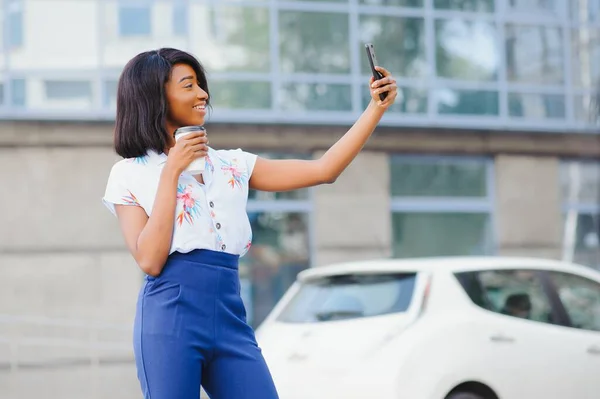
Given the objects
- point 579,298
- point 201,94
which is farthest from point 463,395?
point 201,94

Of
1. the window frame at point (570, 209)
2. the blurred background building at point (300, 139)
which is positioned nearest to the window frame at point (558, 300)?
the blurred background building at point (300, 139)

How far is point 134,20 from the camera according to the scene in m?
13.7

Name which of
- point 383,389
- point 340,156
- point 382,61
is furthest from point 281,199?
point 340,156

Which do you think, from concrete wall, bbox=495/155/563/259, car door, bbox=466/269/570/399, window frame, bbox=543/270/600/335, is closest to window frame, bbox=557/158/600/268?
concrete wall, bbox=495/155/563/259

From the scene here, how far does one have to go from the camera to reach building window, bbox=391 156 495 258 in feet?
47.7

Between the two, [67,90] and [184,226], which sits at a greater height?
[67,90]

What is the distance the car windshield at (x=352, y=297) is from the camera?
6.62 m

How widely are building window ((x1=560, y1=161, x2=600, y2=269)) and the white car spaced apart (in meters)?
7.96

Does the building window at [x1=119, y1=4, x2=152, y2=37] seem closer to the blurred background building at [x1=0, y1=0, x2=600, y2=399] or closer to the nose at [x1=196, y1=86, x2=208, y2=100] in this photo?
the blurred background building at [x1=0, y1=0, x2=600, y2=399]

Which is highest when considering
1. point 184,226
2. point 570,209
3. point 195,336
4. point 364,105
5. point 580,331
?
point 364,105

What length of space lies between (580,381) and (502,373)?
2.26ft

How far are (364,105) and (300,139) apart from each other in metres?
1.04

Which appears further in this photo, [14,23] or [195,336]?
[14,23]

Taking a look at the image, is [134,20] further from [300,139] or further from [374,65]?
[374,65]
